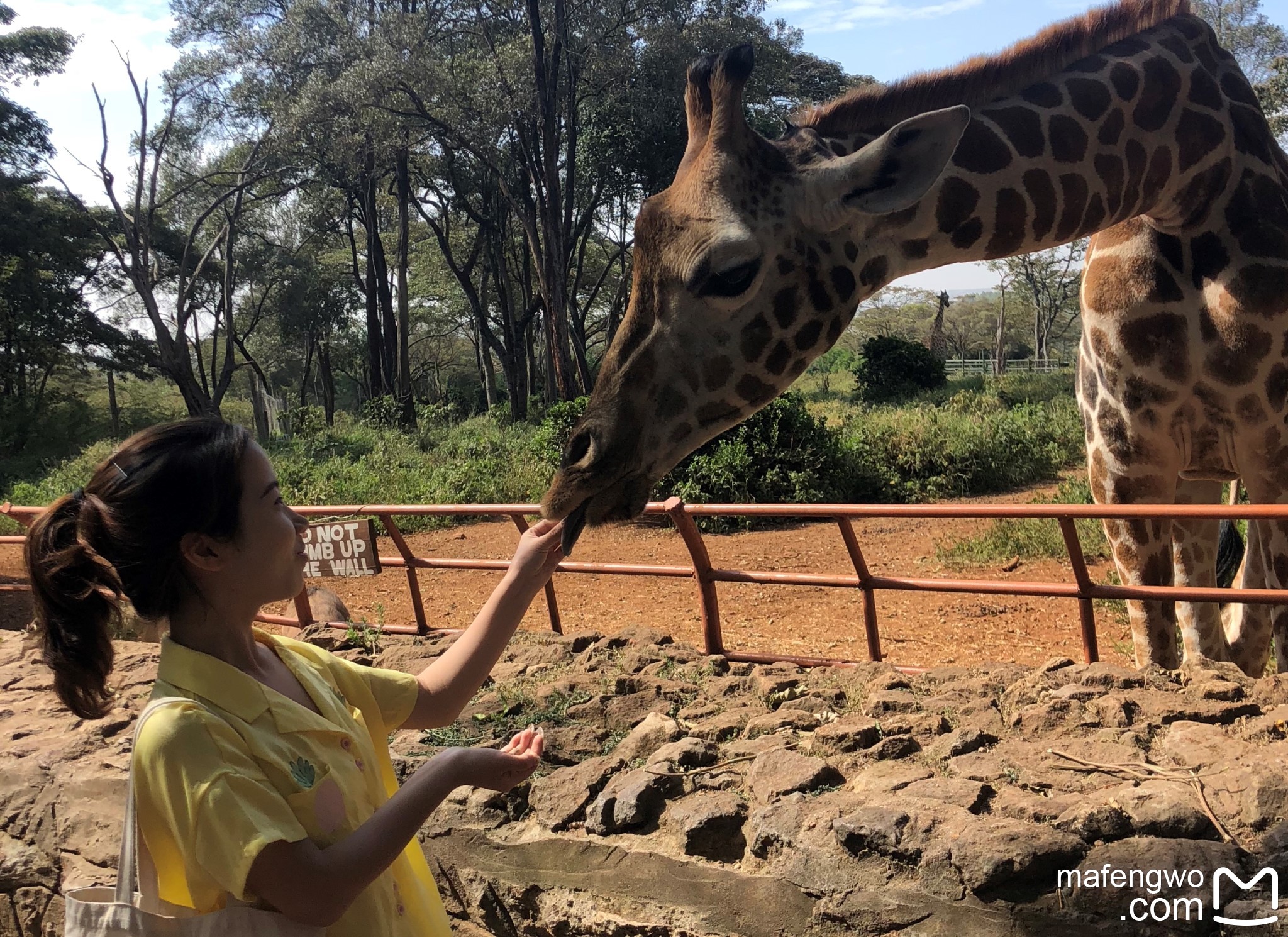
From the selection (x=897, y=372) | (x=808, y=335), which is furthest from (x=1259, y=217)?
(x=897, y=372)

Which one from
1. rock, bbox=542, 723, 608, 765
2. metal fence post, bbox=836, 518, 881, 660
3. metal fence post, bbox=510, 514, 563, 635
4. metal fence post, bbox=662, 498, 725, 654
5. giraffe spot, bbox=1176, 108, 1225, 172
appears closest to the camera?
giraffe spot, bbox=1176, 108, 1225, 172

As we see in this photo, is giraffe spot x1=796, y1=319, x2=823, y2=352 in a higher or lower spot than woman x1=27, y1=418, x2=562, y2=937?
higher

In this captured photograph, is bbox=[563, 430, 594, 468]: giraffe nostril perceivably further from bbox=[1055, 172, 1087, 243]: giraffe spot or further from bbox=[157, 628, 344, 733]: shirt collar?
bbox=[1055, 172, 1087, 243]: giraffe spot

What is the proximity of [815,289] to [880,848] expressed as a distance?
59.0 inches

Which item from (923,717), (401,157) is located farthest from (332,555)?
(401,157)

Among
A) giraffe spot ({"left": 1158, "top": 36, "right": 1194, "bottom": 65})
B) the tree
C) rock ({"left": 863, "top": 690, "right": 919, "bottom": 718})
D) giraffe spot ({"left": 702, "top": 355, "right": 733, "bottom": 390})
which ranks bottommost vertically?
rock ({"left": 863, "top": 690, "right": 919, "bottom": 718})

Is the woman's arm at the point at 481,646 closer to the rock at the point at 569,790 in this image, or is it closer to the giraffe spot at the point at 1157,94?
the rock at the point at 569,790

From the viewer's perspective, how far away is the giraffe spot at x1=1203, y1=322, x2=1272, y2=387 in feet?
9.61

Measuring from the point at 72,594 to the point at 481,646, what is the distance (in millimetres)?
769

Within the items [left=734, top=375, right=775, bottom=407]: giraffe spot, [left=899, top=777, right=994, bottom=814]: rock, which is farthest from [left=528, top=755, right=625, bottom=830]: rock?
[left=734, top=375, right=775, bottom=407]: giraffe spot

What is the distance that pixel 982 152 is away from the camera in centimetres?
281

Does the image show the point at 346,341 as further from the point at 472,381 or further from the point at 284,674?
the point at 284,674

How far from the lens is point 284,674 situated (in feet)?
5.54

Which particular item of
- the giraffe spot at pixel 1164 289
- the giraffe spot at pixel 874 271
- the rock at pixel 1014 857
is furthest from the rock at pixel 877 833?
the giraffe spot at pixel 1164 289
